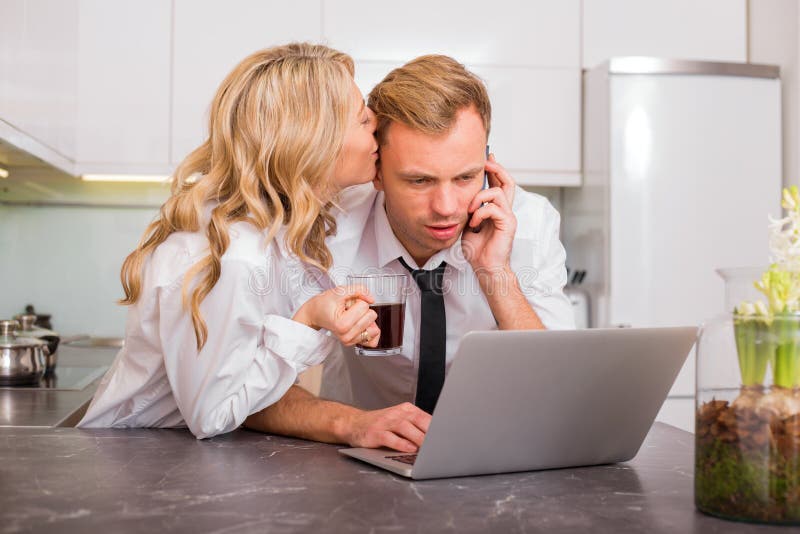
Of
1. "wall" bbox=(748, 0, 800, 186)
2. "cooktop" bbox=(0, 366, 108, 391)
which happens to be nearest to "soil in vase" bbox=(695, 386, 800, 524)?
"cooktop" bbox=(0, 366, 108, 391)

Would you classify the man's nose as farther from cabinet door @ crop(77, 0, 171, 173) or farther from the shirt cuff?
cabinet door @ crop(77, 0, 171, 173)

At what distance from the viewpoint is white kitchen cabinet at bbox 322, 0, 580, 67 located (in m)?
3.19

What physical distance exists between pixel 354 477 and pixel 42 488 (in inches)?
13.6

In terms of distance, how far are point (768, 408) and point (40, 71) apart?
227cm

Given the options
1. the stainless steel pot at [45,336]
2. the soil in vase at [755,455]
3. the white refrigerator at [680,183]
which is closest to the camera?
the soil in vase at [755,455]

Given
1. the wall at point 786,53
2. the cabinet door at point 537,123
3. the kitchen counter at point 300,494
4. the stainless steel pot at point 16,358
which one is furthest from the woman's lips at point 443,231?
the wall at point 786,53

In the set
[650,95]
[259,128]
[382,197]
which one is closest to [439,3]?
[650,95]

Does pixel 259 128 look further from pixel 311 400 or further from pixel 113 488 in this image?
pixel 113 488

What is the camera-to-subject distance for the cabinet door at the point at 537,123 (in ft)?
10.7

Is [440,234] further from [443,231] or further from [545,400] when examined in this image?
[545,400]

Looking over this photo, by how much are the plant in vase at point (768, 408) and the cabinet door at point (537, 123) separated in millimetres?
2473

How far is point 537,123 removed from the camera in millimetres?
3289

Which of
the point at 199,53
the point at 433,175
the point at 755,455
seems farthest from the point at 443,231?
the point at 199,53

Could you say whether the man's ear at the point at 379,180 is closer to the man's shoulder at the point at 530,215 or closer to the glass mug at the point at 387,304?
the man's shoulder at the point at 530,215
